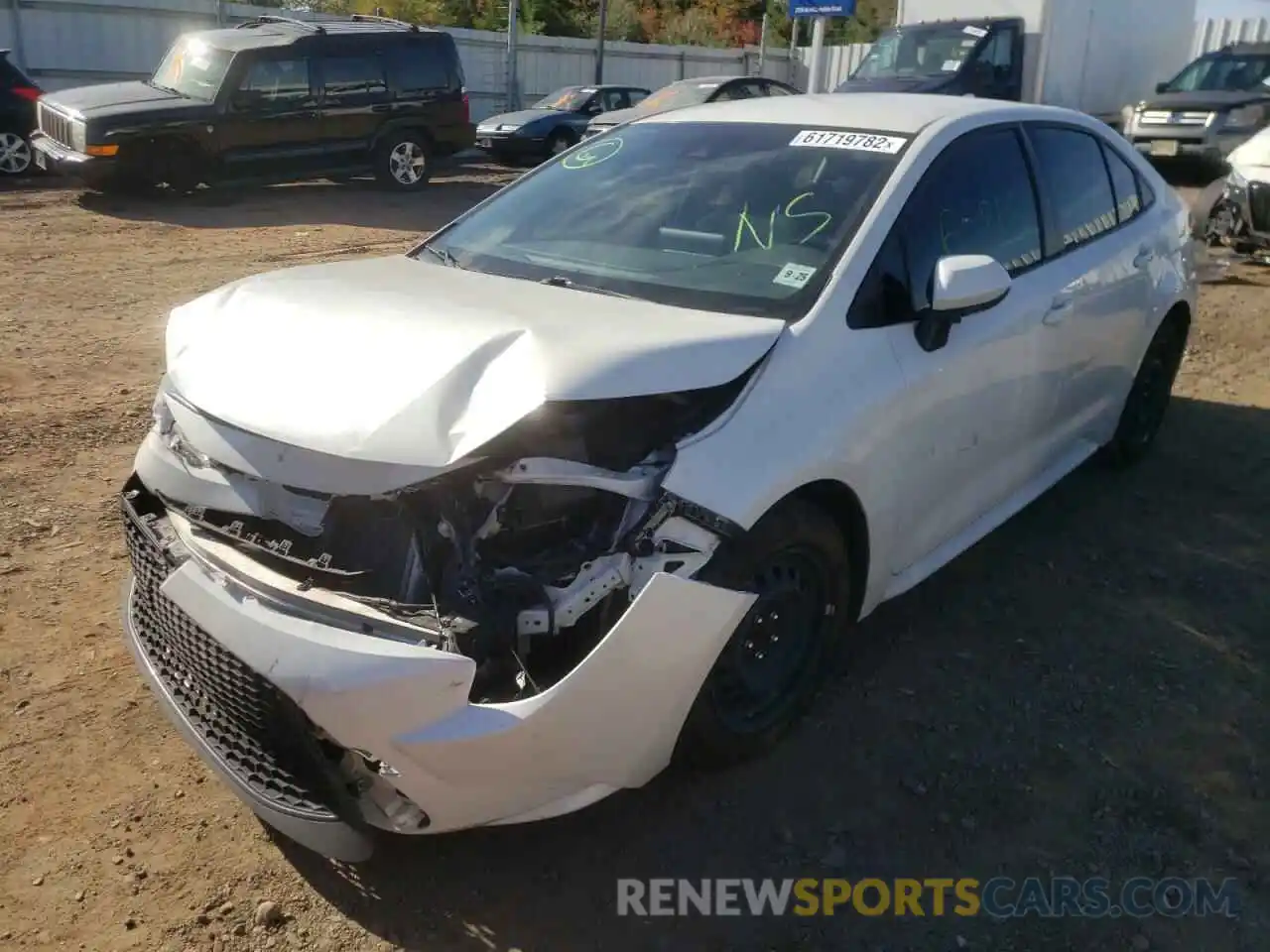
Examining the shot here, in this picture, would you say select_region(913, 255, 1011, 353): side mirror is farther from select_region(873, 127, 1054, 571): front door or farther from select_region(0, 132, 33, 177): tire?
select_region(0, 132, 33, 177): tire

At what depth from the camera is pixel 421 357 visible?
8.76ft

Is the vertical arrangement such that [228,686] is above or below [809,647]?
above

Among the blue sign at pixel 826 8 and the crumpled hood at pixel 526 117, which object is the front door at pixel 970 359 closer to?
the blue sign at pixel 826 8

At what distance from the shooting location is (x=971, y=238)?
12.3 ft

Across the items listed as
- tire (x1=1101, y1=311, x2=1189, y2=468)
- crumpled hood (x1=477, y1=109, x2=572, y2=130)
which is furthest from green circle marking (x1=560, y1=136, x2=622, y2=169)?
crumpled hood (x1=477, y1=109, x2=572, y2=130)

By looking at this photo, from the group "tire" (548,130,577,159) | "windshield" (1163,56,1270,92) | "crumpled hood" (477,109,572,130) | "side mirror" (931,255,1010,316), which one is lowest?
"tire" (548,130,577,159)

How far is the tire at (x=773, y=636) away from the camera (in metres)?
2.84

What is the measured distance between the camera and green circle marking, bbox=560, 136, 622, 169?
4145 millimetres

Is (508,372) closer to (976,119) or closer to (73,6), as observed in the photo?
(976,119)

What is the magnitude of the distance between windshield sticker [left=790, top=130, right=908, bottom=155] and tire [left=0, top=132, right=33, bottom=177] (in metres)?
12.9

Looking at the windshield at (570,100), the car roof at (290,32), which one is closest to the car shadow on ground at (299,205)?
the car roof at (290,32)

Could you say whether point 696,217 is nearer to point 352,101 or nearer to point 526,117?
point 352,101

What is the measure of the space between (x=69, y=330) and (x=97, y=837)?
5294mm

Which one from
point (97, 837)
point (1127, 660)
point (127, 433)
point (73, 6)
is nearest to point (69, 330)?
point (127, 433)
